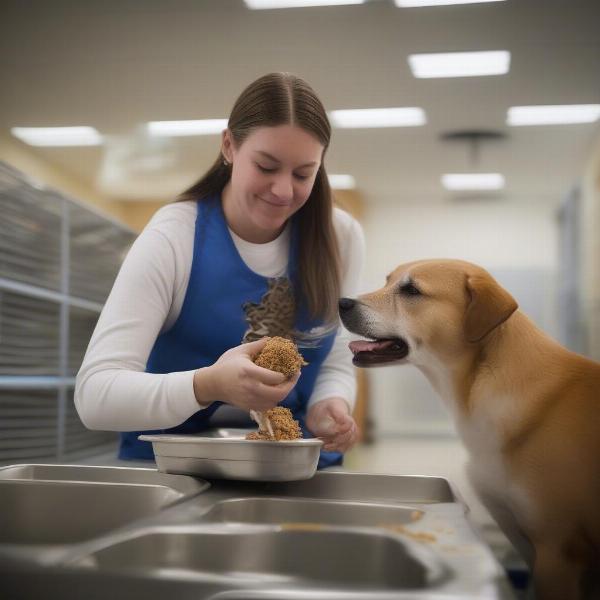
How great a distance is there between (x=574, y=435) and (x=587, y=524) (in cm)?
12

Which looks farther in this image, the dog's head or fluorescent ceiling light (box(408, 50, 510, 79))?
fluorescent ceiling light (box(408, 50, 510, 79))

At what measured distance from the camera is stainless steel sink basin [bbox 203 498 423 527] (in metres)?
0.74

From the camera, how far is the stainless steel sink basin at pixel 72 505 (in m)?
0.82

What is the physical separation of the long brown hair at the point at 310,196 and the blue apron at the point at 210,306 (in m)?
0.03

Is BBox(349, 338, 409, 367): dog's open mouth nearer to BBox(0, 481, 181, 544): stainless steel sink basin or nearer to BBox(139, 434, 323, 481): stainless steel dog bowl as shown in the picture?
BBox(139, 434, 323, 481): stainless steel dog bowl

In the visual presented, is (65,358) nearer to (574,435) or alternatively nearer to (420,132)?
(420,132)

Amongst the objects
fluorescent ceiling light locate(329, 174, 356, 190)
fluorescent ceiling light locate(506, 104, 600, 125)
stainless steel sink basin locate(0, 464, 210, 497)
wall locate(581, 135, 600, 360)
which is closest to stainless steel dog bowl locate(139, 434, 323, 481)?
stainless steel sink basin locate(0, 464, 210, 497)

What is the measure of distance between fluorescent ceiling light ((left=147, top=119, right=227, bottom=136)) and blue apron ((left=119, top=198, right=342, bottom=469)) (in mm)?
373

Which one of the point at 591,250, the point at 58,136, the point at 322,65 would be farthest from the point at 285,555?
the point at 591,250

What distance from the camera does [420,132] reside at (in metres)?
1.56

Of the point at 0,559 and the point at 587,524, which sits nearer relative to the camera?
the point at 0,559

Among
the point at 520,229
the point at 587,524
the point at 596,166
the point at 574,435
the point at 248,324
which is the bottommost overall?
the point at 587,524

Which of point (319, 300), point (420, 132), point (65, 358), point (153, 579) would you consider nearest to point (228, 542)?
point (153, 579)

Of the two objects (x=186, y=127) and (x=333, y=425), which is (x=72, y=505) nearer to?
(x=333, y=425)
